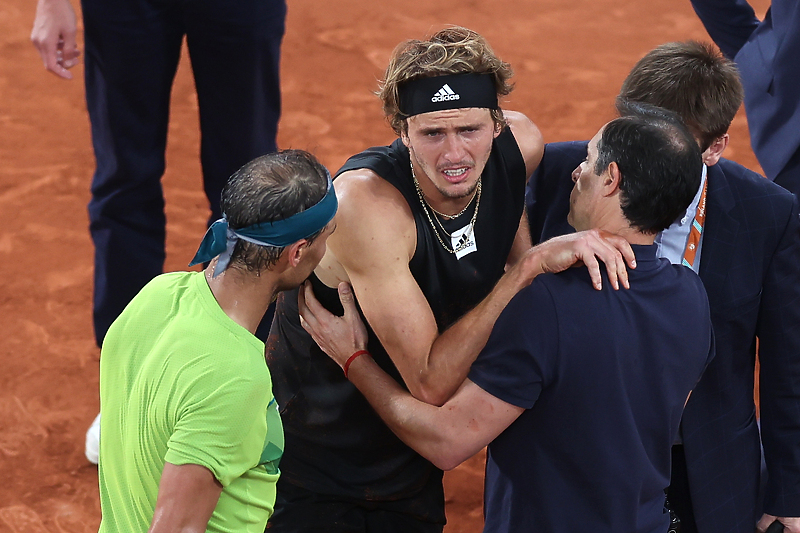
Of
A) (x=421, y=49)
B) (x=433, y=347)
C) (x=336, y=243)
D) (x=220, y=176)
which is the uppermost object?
(x=421, y=49)

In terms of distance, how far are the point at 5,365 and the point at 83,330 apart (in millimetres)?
432

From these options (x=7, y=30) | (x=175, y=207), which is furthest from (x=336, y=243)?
(x=7, y=30)

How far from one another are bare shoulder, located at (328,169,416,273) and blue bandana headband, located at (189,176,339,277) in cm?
44

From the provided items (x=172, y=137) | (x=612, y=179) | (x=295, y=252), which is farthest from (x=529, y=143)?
(x=172, y=137)

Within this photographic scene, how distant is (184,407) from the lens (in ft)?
6.56

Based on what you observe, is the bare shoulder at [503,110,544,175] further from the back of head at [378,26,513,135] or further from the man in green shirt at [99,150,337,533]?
the man in green shirt at [99,150,337,533]

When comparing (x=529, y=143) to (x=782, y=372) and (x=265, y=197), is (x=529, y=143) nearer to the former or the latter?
(x=782, y=372)

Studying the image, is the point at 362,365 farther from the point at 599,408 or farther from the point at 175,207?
the point at 175,207

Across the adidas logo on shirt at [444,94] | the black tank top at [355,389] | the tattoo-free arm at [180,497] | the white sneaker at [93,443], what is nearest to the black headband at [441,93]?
the adidas logo on shirt at [444,94]

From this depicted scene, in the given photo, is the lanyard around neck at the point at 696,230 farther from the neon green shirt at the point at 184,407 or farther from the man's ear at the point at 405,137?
the neon green shirt at the point at 184,407

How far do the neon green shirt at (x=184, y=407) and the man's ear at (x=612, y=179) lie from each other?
91 cm

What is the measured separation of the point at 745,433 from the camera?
117 inches

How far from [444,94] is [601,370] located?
3.36 feet

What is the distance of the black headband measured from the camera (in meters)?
2.84
